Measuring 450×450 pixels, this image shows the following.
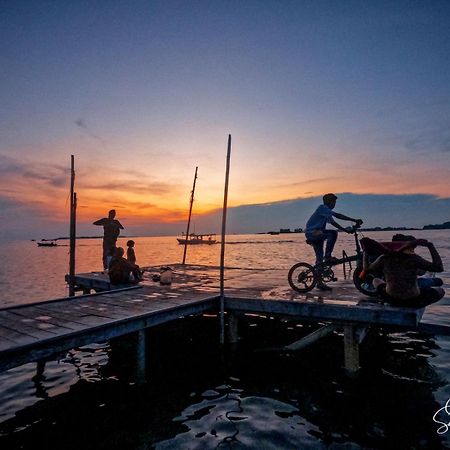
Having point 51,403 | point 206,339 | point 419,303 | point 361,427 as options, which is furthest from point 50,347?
point 419,303

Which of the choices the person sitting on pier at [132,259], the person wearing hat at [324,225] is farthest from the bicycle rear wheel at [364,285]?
the person sitting on pier at [132,259]

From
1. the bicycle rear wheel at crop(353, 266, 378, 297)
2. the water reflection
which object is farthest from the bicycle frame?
the water reflection

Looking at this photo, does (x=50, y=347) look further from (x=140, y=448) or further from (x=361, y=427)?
(x=361, y=427)

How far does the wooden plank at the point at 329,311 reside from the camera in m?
6.52

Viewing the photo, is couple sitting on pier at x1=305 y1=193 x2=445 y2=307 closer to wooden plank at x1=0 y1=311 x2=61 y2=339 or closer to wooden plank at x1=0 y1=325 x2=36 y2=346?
wooden plank at x1=0 y1=311 x2=61 y2=339

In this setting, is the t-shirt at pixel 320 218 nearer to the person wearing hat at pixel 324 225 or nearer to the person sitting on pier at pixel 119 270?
the person wearing hat at pixel 324 225

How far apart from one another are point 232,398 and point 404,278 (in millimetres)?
4378

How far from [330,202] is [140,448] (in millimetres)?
7095

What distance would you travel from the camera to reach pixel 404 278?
6484 millimetres

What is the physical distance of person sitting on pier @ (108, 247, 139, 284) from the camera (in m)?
11.2

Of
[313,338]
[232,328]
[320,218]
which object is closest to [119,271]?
[232,328]

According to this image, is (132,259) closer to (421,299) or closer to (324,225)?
(324,225)

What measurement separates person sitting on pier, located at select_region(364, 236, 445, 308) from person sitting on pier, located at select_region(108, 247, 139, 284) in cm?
798

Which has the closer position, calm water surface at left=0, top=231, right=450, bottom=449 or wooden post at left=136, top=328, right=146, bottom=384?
calm water surface at left=0, top=231, right=450, bottom=449
